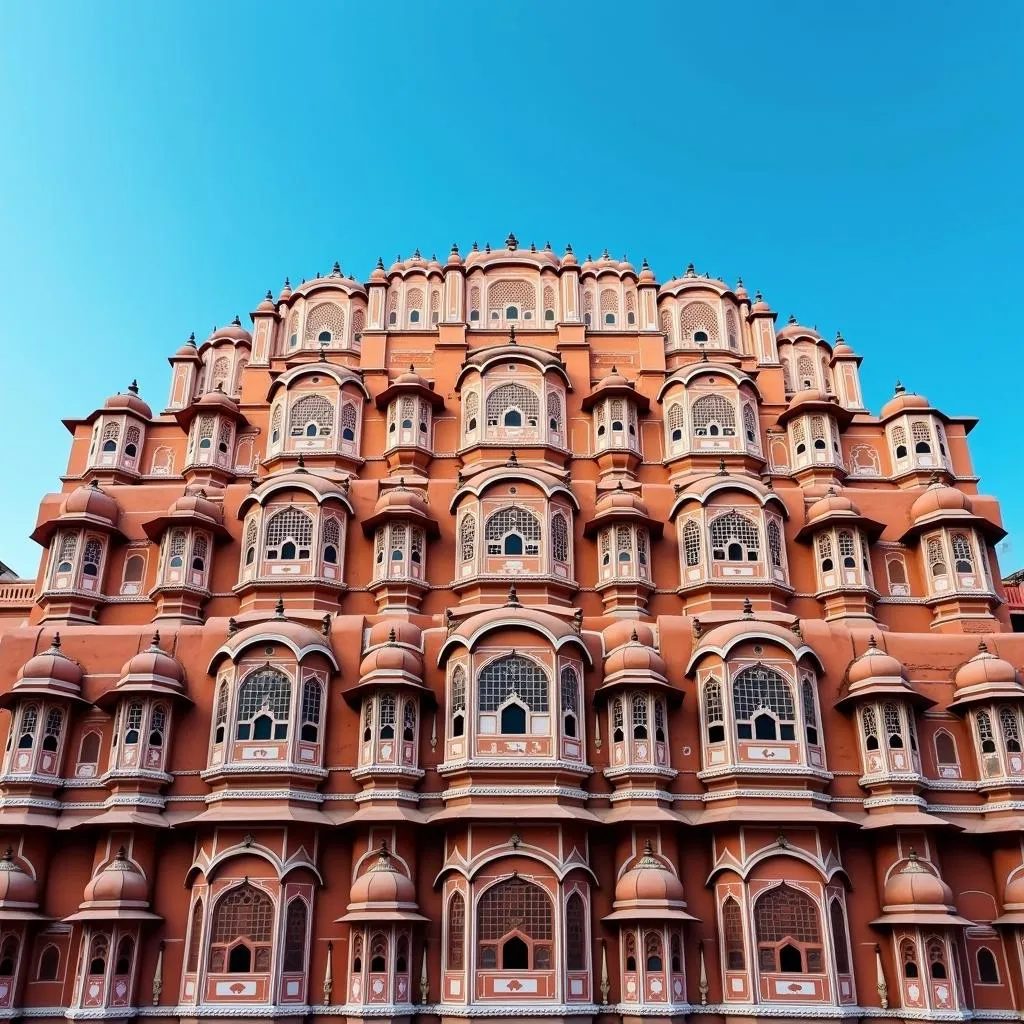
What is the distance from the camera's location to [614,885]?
2309 cm

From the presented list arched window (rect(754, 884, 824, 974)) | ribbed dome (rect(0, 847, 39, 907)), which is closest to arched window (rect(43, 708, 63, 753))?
ribbed dome (rect(0, 847, 39, 907))

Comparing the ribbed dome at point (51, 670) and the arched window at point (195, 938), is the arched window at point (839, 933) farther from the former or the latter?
the ribbed dome at point (51, 670)

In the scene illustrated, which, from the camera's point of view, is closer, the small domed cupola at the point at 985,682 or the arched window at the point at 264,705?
the arched window at the point at 264,705

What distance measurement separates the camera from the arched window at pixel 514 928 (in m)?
21.6

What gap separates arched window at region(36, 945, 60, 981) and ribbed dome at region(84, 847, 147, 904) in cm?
184

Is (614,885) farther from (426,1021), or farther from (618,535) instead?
(618,535)

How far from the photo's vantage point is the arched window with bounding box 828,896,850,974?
22.0 meters

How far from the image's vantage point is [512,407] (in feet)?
106

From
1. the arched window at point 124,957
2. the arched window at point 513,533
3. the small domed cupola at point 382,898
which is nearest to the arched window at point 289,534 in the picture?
the arched window at point 513,533

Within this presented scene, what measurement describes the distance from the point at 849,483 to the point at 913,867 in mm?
13753

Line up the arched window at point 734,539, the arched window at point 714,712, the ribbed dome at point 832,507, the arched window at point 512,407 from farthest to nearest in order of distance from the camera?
the arched window at point 512,407 → the ribbed dome at point 832,507 → the arched window at point 734,539 → the arched window at point 714,712

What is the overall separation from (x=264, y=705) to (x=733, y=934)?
40.4 feet

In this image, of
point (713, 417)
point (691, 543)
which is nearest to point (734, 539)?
point (691, 543)

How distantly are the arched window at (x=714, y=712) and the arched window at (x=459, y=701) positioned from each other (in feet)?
20.0
